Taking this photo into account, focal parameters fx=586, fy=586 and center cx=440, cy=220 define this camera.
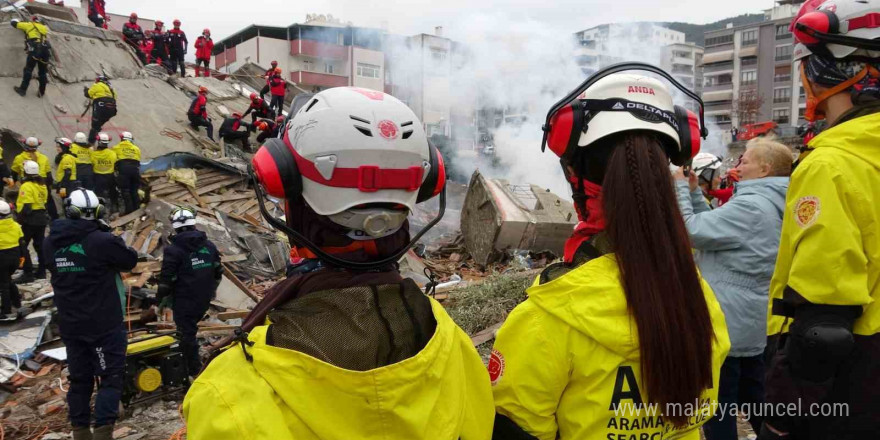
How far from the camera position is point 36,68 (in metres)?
17.4

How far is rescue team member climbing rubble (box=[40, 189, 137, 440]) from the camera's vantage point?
5.29 m

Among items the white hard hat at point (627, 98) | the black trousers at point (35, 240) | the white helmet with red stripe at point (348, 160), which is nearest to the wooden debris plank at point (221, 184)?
the black trousers at point (35, 240)

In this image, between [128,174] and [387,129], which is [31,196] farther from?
[387,129]

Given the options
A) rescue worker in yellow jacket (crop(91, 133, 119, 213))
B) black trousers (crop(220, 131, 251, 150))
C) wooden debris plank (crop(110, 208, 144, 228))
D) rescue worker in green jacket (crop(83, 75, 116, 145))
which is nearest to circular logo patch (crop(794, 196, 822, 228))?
wooden debris plank (crop(110, 208, 144, 228))

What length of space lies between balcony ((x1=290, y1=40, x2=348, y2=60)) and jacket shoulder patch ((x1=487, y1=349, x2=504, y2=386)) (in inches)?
2117

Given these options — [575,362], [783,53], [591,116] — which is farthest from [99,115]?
[783,53]

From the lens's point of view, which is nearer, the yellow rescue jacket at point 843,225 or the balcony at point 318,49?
the yellow rescue jacket at point 843,225

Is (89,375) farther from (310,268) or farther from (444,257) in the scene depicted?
(444,257)

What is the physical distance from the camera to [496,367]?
1.85 metres

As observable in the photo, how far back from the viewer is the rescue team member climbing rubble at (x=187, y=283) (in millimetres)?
6746

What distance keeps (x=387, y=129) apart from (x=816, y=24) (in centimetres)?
180

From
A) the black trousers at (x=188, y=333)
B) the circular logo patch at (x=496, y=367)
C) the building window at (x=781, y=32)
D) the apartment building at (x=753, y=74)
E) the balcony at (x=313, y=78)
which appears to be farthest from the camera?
the building window at (x=781, y=32)

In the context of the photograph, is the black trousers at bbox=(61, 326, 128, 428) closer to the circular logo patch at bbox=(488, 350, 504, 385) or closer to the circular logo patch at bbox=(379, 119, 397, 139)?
the circular logo patch at bbox=(488, 350, 504, 385)

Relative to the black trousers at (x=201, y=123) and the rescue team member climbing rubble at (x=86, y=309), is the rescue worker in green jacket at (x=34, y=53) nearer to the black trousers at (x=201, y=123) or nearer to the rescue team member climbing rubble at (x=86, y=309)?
the black trousers at (x=201, y=123)
